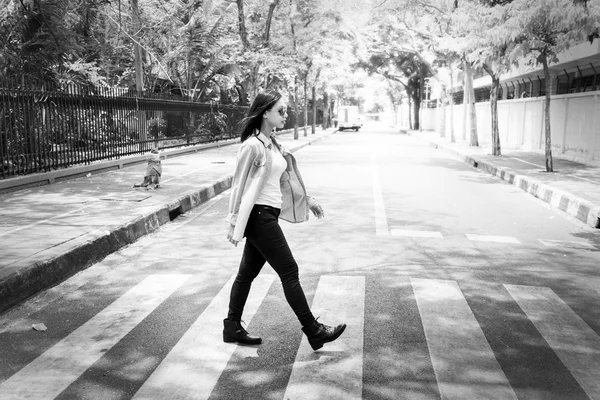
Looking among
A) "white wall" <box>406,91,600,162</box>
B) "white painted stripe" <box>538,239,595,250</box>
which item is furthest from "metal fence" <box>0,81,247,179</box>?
"white wall" <box>406,91,600,162</box>

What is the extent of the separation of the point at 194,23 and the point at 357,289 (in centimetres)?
2150

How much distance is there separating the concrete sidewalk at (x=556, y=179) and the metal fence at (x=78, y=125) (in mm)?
10127

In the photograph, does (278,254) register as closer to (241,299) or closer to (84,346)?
(241,299)

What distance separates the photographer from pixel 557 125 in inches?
861

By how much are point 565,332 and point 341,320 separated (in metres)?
1.66

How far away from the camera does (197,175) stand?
14570mm

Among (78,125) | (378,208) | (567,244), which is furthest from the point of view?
(78,125)

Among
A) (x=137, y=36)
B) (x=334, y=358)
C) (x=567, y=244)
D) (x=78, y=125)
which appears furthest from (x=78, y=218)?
(x=137, y=36)

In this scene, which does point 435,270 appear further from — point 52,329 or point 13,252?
point 13,252

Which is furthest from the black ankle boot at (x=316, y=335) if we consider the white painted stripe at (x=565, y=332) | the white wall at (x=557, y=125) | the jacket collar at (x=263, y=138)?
the white wall at (x=557, y=125)

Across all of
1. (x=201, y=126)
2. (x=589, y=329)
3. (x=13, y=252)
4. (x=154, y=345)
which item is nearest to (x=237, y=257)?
(x=13, y=252)

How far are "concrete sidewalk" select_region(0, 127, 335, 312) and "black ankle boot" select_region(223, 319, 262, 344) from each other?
84.0 inches

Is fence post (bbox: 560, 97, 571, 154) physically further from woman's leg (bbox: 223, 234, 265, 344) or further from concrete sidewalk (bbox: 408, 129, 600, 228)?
woman's leg (bbox: 223, 234, 265, 344)

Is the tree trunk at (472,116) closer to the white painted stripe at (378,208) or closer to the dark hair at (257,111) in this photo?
the white painted stripe at (378,208)
